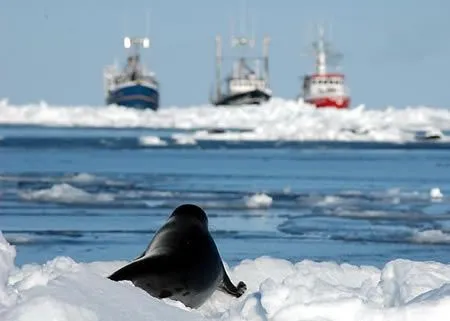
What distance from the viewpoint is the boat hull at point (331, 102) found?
7956cm

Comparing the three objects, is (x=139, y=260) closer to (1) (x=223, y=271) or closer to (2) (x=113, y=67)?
(1) (x=223, y=271)

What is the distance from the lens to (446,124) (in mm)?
79000

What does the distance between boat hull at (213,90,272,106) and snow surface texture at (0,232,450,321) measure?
7868 centimetres

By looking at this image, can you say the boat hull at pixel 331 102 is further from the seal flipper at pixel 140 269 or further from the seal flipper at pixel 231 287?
the seal flipper at pixel 140 269

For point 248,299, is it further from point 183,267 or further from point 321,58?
point 321,58

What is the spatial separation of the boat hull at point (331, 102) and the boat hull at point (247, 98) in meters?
4.75

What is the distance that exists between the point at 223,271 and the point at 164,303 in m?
1.63

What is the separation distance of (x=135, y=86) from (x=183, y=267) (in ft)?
267

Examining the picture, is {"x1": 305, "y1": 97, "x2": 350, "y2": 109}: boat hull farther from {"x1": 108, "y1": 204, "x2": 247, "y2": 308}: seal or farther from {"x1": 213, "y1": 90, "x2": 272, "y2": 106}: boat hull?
{"x1": 108, "y1": 204, "x2": 247, "y2": 308}: seal

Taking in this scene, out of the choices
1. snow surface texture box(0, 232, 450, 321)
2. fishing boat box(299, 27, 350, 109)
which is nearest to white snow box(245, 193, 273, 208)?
snow surface texture box(0, 232, 450, 321)

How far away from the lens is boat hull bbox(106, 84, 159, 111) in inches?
3442

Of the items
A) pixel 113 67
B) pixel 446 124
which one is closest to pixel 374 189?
pixel 446 124

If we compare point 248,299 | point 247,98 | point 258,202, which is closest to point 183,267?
point 248,299

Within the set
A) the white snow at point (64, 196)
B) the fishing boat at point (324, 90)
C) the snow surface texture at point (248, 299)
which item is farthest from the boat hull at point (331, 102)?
the snow surface texture at point (248, 299)
